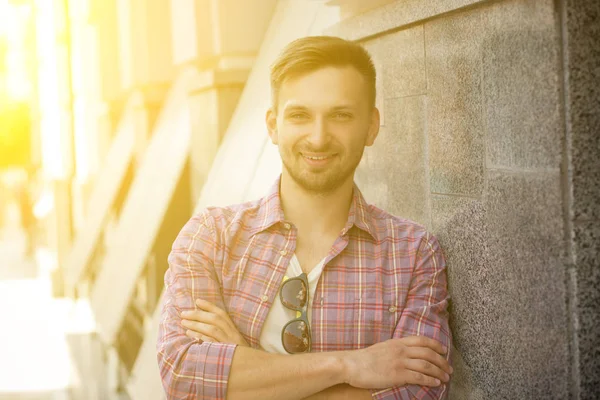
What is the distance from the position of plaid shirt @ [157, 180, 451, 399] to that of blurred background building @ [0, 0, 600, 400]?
180mm

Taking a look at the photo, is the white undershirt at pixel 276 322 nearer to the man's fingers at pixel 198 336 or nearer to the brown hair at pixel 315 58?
the man's fingers at pixel 198 336

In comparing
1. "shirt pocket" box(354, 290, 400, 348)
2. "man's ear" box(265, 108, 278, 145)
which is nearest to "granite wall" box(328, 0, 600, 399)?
"shirt pocket" box(354, 290, 400, 348)

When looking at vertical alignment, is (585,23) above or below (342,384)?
above

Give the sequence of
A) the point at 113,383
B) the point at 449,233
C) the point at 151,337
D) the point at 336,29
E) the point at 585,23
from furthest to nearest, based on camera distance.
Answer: the point at 113,383 → the point at 151,337 → the point at 336,29 → the point at 449,233 → the point at 585,23

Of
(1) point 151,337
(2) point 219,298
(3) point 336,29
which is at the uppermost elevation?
(3) point 336,29

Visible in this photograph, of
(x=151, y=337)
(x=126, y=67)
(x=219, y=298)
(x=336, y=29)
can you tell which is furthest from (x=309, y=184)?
(x=126, y=67)

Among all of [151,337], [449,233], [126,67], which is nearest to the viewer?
[449,233]

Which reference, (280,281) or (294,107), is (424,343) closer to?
(280,281)

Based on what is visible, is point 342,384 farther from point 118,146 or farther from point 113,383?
point 118,146

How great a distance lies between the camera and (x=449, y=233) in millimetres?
3117

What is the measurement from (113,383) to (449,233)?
5.66 m

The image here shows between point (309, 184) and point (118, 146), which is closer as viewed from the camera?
point (309, 184)

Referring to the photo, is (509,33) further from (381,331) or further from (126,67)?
(126,67)

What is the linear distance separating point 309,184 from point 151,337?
9.85ft
